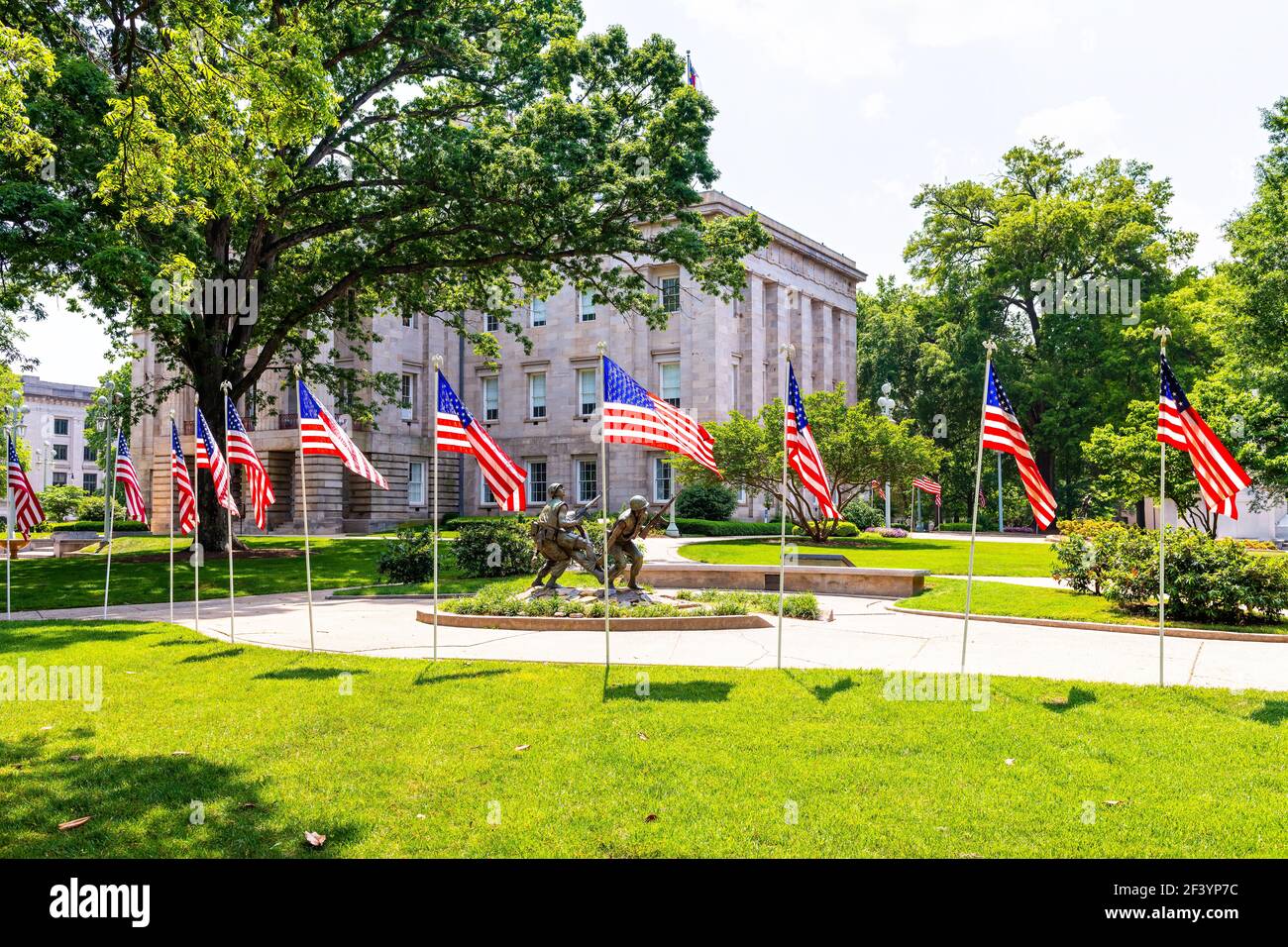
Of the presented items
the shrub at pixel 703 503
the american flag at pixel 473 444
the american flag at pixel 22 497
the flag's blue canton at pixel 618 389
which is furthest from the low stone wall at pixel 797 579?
the shrub at pixel 703 503

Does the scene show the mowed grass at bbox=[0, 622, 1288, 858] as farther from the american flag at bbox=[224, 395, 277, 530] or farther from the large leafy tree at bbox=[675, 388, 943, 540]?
the large leafy tree at bbox=[675, 388, 943, 540]

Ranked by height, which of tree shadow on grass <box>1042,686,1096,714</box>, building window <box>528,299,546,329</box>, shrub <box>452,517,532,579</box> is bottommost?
tree shadow on grass <box>1042,686,1096,714</box>

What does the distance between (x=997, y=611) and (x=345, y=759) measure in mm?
12143

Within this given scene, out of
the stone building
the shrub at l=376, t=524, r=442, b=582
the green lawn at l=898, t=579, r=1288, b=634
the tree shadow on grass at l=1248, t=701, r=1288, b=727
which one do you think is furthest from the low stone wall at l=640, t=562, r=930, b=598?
the stone building

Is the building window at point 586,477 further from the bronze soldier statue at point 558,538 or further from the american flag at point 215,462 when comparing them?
the american flag at point 215,462

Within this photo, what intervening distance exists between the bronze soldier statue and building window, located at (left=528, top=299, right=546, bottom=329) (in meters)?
37.0

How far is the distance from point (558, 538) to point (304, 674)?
6144 mm

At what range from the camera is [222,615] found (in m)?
16.5

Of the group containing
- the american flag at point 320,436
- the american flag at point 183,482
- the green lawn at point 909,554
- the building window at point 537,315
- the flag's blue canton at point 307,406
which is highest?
the building window at point 537,315

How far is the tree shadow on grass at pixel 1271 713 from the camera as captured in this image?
7586 millimetres

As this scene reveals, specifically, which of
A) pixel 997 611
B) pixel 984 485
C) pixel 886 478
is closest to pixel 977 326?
pixel 984 485

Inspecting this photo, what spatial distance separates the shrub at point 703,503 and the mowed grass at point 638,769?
102 ft

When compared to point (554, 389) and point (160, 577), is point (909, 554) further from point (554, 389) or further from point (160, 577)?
point (554, 389)

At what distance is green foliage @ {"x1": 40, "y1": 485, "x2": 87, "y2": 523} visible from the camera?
55656mm
